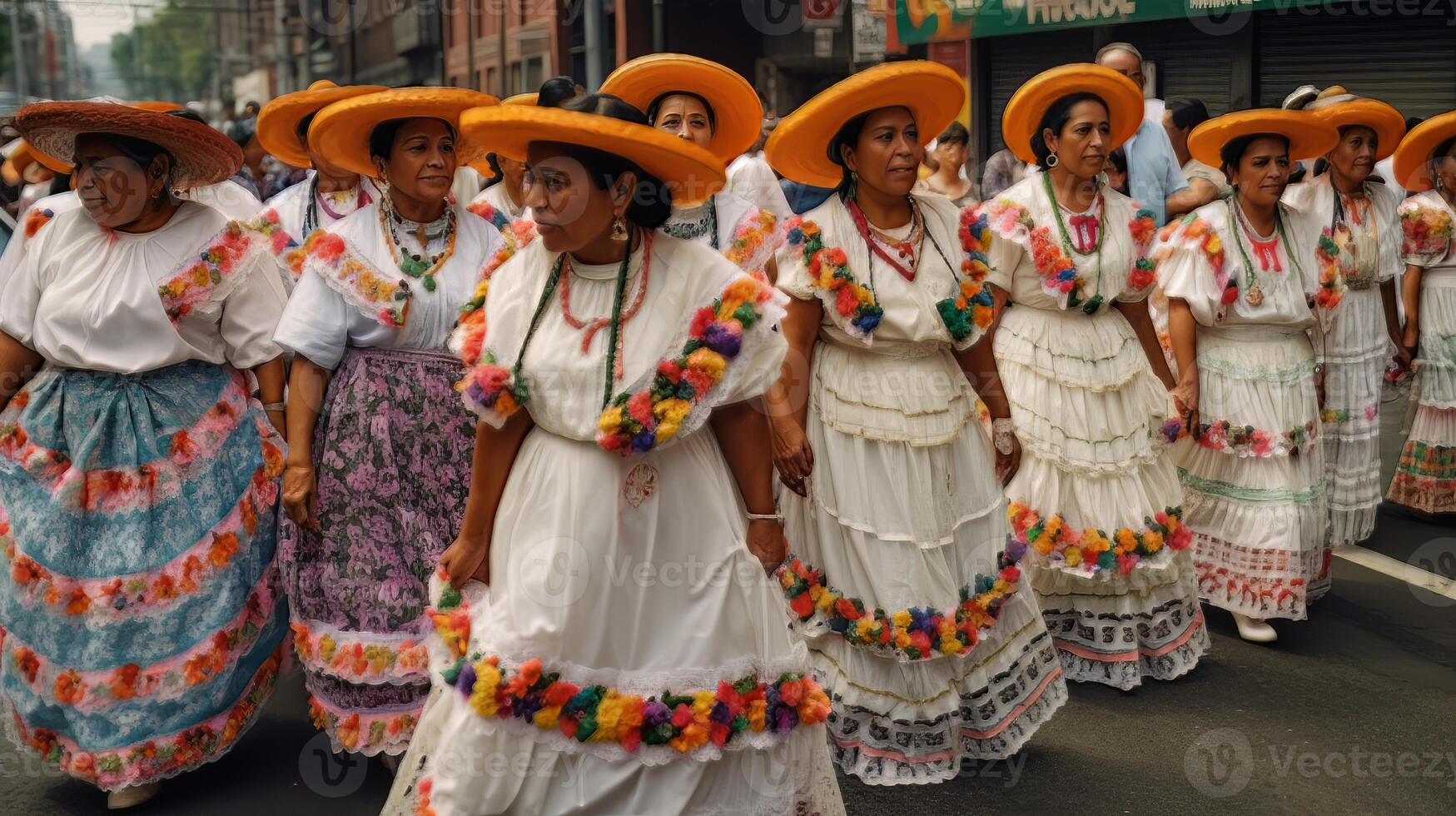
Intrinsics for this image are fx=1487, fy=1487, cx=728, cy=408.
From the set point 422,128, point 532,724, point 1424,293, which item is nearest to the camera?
point 532,724

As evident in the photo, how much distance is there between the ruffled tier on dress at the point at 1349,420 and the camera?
27.0ft

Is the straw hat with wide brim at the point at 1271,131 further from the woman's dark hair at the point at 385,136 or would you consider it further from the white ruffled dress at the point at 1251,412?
the woman's dark hair at the point at 385,136

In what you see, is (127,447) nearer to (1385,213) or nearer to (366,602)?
(366,602)

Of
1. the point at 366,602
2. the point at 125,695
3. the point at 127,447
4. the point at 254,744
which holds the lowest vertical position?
the point at 254,744

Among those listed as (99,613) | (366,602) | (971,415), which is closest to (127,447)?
(99,613)

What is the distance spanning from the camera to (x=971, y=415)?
17.9 ft

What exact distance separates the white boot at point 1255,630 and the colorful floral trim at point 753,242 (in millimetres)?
2920

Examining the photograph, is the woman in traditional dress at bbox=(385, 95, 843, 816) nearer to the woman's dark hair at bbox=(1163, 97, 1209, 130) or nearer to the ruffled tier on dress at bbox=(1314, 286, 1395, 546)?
the ruffled tier on dress at bbox=(1314, 286, 1395, 546)

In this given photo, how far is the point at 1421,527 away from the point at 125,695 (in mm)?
7566

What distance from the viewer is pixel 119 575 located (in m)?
5.24

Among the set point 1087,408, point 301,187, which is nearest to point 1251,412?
point 1087,408

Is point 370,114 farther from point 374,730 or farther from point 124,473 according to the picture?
point 374,730

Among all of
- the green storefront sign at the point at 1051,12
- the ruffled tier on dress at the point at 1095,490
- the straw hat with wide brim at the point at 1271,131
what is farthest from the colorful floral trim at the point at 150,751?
the green storefront sign at the point at 1051,12

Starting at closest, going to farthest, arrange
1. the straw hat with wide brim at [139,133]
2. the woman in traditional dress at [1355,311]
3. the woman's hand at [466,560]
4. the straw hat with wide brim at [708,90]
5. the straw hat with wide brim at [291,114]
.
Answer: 1. the woman's hand at [466,560]
2. the straw hat with wide brim at [139,133]
3. the straw hat with wide brim at [708,90]
4. the straw hat with wide brim at [291,114]
5. the woman in traditional dress at [1355,311]
